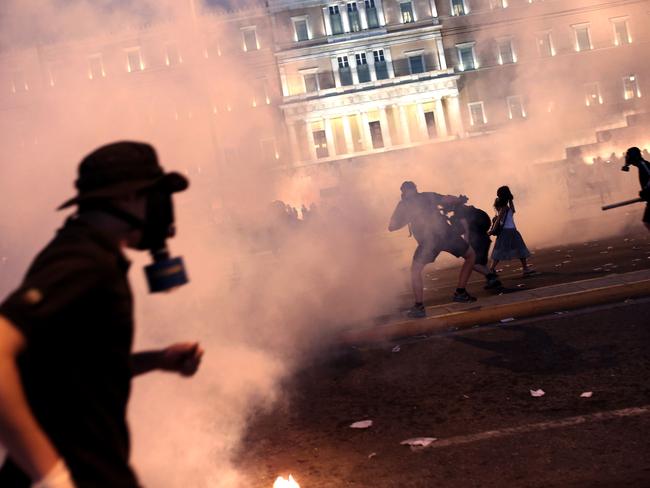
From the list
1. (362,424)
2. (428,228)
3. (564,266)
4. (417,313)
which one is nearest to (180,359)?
(362,424)

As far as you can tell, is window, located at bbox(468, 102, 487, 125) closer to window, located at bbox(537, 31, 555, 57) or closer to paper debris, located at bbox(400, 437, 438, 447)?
window, located at bbox(537, 31, 555, 57)

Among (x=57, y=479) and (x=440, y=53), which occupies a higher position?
(x=440, y=53)

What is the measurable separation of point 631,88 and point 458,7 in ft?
42.9

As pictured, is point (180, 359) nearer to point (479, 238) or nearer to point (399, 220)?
point (399, 220)

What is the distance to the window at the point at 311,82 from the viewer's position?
41.1m

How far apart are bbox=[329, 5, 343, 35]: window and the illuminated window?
218 cm

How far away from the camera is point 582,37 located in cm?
4222

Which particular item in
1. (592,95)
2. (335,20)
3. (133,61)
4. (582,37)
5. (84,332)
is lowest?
(84,332)

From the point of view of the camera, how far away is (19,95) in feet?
15.8

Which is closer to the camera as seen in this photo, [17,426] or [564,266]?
[17,426]

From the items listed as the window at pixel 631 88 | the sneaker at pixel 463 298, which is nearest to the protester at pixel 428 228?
the sneaker at pixel 463 298

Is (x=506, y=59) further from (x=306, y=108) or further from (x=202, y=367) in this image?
(x=202, y=367)

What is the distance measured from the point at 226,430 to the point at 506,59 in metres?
42.9

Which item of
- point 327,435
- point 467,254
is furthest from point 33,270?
point 467,254
